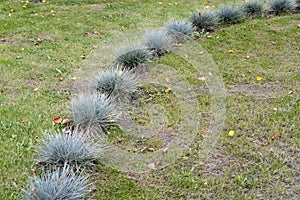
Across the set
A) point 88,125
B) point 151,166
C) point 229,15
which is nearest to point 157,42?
point 229,15

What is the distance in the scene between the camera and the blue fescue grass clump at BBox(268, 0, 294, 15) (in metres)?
6.58

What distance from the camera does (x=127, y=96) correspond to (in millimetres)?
3699

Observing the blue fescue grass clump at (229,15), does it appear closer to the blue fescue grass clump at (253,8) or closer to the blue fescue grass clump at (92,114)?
the blue fescue grass clump at (253,8)

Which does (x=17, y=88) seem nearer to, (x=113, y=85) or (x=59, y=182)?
(x=113, y=85)

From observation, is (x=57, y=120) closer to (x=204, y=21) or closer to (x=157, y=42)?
(x=157, y=42)

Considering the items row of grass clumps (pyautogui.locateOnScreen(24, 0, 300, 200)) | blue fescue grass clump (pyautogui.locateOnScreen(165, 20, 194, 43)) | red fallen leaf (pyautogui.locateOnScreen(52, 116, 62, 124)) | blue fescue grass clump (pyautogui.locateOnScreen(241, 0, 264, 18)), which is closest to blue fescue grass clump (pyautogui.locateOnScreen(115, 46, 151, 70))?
row of grass clumps (pyautogui.locateOnScreen(24, 0, 300, 200))

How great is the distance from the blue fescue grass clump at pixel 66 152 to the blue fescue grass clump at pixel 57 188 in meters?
0.21

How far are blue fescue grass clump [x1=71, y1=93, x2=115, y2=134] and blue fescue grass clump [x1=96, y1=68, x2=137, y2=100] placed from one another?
1.33 feet

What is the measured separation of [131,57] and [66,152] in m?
1.99

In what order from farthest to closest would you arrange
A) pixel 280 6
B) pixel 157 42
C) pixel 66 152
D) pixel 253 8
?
1. pixel 280 6
2. pixel 253 8
3. pixel 157 42
4. pixel 66 152

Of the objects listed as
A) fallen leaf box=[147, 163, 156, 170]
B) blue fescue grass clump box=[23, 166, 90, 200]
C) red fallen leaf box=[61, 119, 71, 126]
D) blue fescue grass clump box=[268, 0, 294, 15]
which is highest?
blue fescue grass clump box=[268, 0, 294, 15]

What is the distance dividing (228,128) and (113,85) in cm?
123

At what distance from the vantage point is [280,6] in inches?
260

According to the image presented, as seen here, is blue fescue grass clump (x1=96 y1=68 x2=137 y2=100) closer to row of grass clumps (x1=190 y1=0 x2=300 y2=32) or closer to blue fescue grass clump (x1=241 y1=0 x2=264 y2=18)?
row of grass clumps (x1=190 y1=0 x2=300 y2=32)
